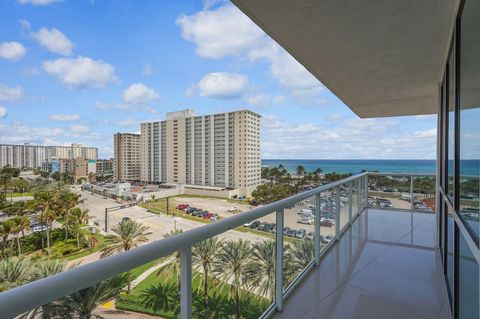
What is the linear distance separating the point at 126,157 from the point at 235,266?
6286 centimetres

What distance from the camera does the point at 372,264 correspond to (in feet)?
10.3

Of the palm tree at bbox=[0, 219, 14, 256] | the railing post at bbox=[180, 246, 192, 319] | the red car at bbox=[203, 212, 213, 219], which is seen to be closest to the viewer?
the railing post at bbox=[180, 246, 192, 319]

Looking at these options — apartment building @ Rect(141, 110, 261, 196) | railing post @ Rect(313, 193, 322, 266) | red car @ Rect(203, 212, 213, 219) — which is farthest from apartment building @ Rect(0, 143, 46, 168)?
railing post @ Rect(313, 193, 322, 266)

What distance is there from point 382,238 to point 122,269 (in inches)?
172

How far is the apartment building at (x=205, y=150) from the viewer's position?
4531cm

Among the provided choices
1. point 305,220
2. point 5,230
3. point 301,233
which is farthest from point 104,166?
point 301,233

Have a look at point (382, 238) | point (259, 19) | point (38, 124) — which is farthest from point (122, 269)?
point (38, 124)

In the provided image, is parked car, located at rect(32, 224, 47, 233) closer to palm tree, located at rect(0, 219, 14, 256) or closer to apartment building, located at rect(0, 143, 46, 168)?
palm tree, located at rect(0, 219, 14, 256)

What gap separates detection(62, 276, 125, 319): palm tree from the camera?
2.53ft

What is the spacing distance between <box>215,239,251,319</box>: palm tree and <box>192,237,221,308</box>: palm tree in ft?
0.21

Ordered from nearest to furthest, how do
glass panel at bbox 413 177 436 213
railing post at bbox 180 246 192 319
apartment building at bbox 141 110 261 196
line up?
railing post at bbox 180 246 192 319
glass panel at bbox 413 177 436 213
apartment building at bbox 141 110 261 196

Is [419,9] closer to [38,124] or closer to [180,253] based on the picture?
[180,253]

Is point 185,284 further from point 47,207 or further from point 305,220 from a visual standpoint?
point 47,207

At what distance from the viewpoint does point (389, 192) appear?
6.04 m
